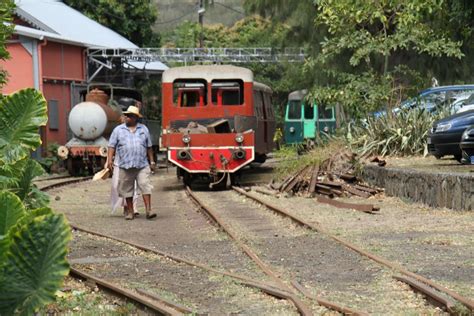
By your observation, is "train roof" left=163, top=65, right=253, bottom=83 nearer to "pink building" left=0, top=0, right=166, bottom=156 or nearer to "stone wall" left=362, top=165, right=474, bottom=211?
"stone wall" left=362, top=165, right=474, bottom=211

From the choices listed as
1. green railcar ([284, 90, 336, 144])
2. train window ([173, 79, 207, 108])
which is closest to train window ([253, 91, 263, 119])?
train window ([173, 79, 207, 108])

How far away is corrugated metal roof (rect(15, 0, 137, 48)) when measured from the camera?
35812mm

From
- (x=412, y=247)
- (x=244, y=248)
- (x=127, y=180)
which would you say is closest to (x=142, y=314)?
(x=244, y=248)

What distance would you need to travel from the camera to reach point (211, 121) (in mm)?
21609

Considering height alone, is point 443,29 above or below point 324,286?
above

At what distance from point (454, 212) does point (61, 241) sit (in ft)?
36.1

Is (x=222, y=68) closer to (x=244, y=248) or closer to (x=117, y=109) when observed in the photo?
(x=117, y=109)

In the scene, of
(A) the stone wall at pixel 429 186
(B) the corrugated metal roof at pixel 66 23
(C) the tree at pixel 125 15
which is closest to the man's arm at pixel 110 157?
(A) the stone wall at pixel 429 186

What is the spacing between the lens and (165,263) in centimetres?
957

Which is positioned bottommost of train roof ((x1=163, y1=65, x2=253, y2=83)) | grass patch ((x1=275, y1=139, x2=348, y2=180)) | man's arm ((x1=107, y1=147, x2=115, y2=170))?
grass patch ((x1=275, y1=139, x2=348, y2=180))

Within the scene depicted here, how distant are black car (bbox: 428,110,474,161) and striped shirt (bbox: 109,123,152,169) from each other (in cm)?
615

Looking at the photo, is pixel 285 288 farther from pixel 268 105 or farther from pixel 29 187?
pixel 268 105

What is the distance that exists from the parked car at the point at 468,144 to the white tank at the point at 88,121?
13.7 metres

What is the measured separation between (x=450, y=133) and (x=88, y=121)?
1319 centimetres
